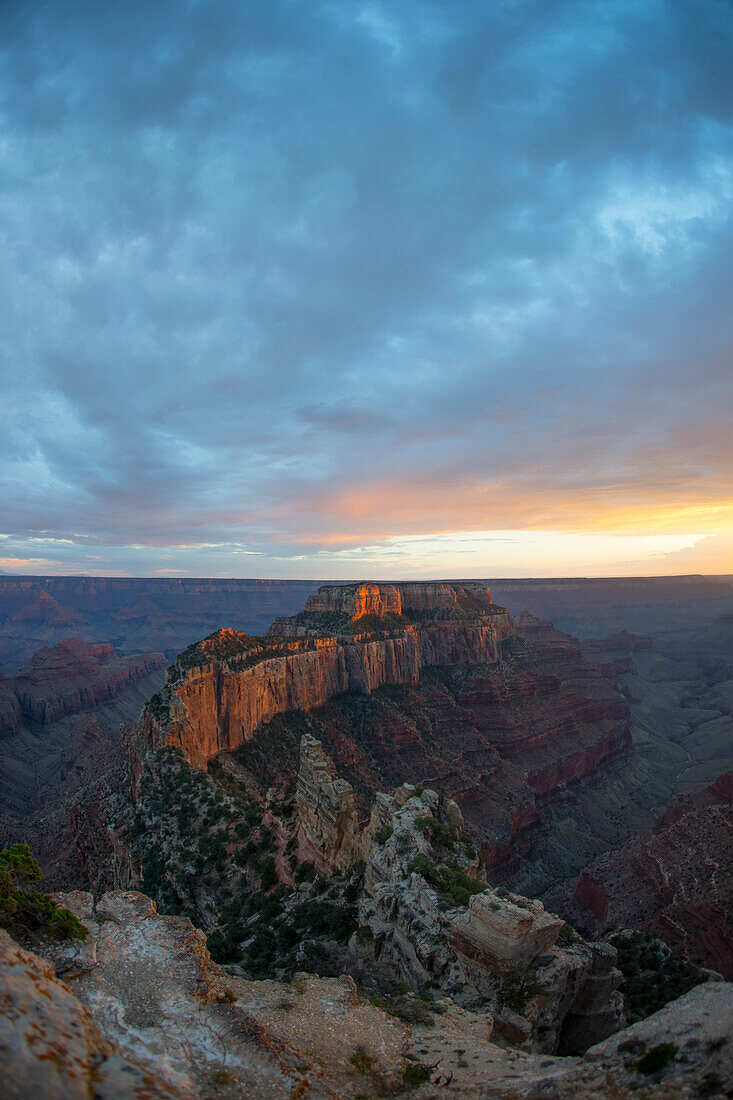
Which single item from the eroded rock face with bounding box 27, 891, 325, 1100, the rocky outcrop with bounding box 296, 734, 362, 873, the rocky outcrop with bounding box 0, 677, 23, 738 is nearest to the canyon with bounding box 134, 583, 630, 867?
the rocky outcrop with bounding box 296, 734, 362, 873

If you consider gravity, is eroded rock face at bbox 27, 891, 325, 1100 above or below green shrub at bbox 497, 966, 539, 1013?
above

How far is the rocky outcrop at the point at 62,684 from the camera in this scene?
104m

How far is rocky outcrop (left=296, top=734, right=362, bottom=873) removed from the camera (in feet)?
89.8

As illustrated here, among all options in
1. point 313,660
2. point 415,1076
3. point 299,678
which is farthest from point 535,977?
point 313,660

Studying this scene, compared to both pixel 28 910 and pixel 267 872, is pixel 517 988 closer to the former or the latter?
pixel 28 910

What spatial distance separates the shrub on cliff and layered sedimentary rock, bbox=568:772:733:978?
3275cm

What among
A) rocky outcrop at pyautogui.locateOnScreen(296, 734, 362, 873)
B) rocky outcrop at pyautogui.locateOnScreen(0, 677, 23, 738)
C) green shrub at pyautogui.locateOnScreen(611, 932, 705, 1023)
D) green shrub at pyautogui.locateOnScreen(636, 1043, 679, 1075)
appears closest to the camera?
green shrub at pyautogui.locateOnScreen(636, 1043, 679, 1075)

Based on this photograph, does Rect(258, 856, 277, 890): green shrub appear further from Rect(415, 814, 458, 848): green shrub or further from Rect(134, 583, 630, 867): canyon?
Rect(134, 583, 630, 867): canyon

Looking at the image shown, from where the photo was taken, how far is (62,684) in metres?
115

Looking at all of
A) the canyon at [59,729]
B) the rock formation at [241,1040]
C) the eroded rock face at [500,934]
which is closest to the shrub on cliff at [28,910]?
the rock formation at [241,1040]

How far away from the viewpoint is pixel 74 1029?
287 inches

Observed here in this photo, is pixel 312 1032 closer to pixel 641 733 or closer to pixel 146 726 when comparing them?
pixel 146 726

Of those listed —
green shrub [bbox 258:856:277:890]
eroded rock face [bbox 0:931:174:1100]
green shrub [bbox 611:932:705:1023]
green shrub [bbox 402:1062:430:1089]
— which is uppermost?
eroded rock face [bbox 0:931:174:1100]

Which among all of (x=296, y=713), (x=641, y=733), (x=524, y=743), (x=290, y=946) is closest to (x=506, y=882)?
(x=524, y=743)
